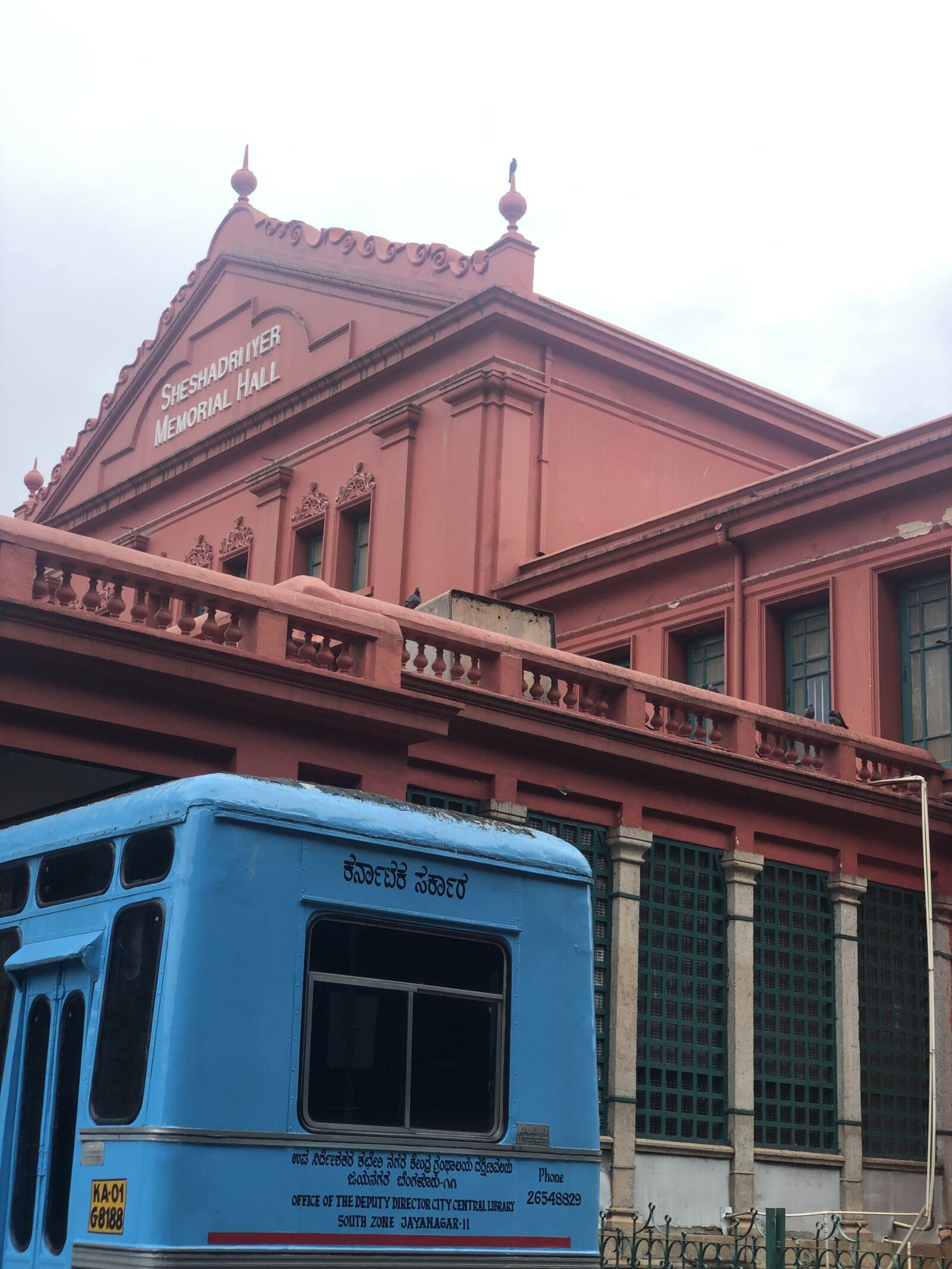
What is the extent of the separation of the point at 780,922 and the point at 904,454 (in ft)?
20.4

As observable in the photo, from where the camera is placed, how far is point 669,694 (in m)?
17.2

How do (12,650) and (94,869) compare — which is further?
(12,650)

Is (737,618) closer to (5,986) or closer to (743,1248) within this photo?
(743,1248)

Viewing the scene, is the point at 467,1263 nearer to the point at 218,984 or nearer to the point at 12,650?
the point at 218,984

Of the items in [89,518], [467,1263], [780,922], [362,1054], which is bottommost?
[467,1263]

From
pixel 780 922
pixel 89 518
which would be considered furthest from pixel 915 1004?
pixel 89 518

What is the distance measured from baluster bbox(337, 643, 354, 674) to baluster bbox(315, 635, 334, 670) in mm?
62

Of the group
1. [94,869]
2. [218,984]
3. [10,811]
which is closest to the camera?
[218,984]

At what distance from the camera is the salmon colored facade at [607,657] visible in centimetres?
1373

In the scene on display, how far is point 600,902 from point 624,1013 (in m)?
1.05

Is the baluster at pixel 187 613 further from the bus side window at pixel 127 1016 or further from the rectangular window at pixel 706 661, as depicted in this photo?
the rectangular window at pixel 706 661

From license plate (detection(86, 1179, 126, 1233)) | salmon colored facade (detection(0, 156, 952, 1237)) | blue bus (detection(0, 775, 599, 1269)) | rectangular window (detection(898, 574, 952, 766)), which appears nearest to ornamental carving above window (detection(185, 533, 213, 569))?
salmon colored facade (detection(0, 156, 952, 1237))

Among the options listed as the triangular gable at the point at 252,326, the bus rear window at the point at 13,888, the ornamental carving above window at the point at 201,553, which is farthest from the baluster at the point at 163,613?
the ornamental carving above window at the point at 201,553

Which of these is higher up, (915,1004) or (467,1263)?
(915,1004)
